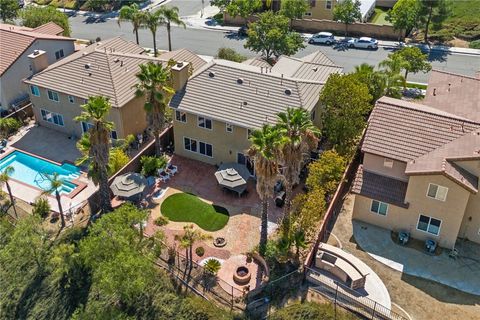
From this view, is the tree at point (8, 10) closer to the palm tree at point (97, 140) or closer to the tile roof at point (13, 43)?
the tile roof at point (13, 43)

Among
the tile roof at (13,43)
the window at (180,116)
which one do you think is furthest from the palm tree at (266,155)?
the tile roof at (13,43)

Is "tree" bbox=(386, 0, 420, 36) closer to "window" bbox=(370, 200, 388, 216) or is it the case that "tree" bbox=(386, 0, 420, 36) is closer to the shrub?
"window" bbox=(370, 200, 388, 216)

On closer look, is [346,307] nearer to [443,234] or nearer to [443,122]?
[443,234]

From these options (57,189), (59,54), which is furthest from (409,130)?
(59,54)

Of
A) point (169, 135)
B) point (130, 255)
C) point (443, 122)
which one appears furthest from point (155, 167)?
point (443, 122)

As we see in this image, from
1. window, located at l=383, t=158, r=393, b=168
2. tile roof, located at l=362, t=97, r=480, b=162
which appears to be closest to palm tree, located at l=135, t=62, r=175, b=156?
tile roof, located at l=362, t=97, r=480, b=162

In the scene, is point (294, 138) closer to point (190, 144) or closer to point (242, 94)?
point (242, 94)
